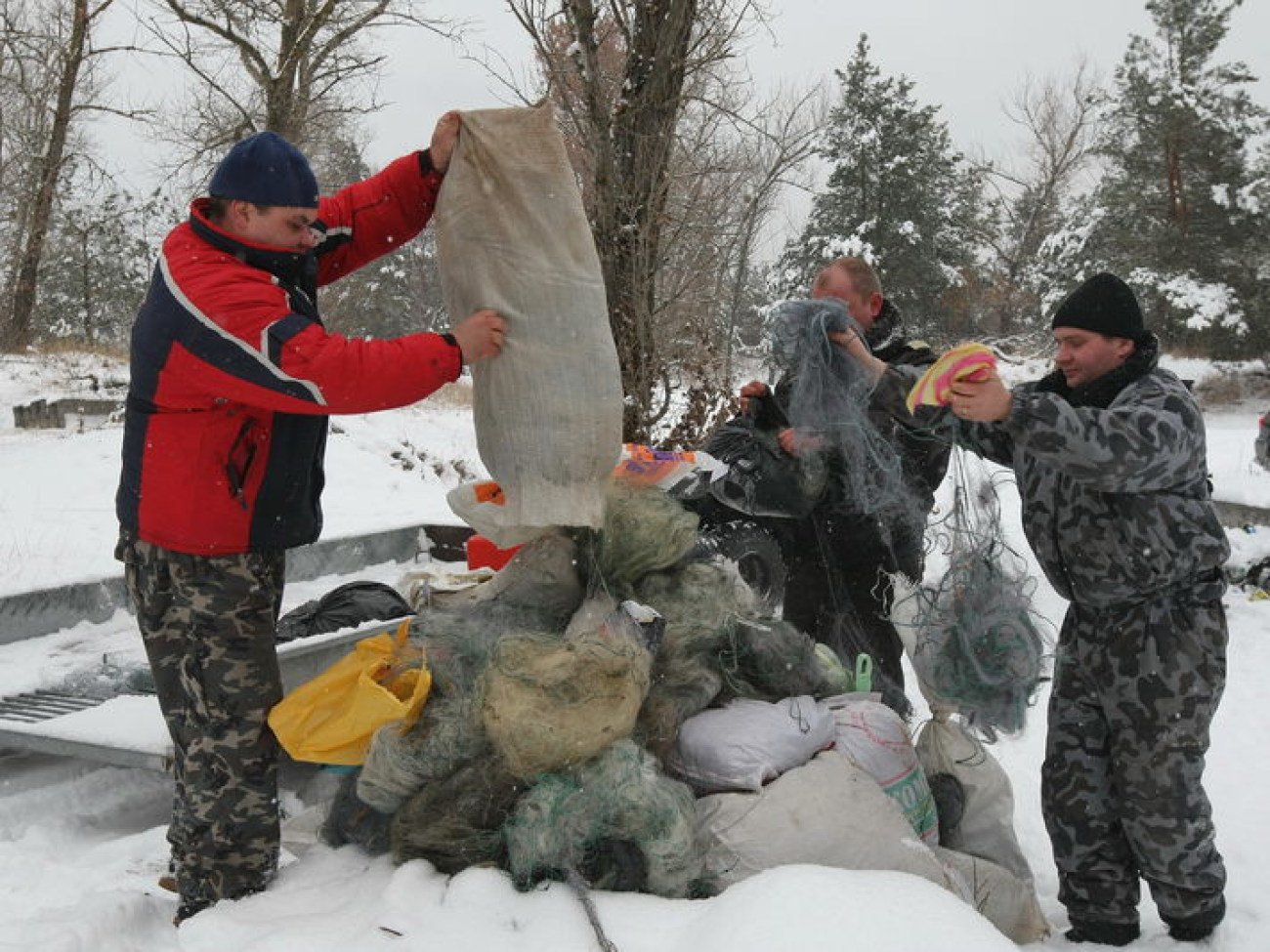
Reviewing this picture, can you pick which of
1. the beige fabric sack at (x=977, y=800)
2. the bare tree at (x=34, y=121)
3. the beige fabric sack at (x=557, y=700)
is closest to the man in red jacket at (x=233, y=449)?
the beige fabric sack at (x=557, y=700)

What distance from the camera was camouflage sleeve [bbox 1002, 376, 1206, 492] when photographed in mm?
2264

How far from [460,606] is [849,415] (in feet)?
4.62

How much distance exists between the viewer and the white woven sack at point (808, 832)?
2225 millimetres

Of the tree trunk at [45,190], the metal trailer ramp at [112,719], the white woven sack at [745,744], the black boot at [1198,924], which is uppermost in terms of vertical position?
the tree trunk at [45,190]

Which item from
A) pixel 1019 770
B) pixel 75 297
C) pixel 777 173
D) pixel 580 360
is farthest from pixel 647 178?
pixel 75 297

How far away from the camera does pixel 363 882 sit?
233 cm

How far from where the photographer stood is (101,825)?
3418mm

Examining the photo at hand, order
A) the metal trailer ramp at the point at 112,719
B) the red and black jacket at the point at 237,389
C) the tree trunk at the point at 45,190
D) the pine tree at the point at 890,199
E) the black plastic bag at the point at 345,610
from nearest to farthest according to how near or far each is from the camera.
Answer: the red and black jacket at the point at 237,389, the metal trailer ramp at the point at 112,719, the black plastic bag at the point at 345,610, the tree trunk at the point at 45,190, the pine tree at the point at 890,199

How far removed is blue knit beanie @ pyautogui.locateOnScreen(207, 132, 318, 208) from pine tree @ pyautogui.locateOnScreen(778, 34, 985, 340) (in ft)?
74.0

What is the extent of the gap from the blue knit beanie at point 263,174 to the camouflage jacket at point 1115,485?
68.6 inches

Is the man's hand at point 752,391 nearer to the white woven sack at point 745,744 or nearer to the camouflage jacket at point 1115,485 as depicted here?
the camouflage jacket at point 1115,485

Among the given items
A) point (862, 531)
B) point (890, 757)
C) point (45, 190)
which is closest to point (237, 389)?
point (890, 757)

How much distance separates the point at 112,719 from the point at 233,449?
1.70m

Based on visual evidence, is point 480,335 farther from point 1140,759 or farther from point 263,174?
point 1140,759
